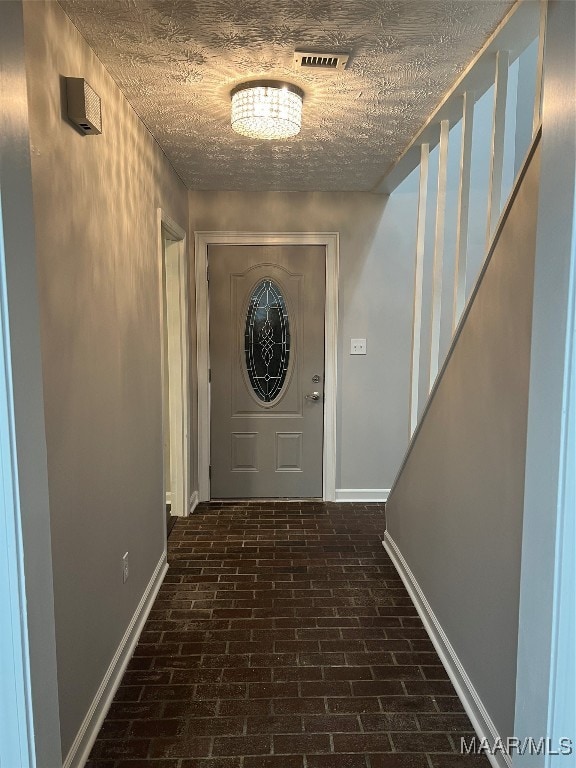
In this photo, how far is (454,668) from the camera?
7.30 feet

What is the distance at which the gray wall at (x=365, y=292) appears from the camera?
4.16 meters

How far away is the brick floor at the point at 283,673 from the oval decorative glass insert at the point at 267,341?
134 cm

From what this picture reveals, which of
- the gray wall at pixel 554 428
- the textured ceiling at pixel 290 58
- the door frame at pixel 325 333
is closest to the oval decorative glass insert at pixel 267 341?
the door frame at pixel 325 333

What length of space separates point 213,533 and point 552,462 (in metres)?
3.08

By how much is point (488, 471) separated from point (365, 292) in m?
2.55

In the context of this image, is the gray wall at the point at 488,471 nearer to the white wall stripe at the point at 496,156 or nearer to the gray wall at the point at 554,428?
the white wall stripe at the point at 496,156

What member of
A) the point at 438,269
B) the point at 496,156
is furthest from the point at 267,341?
the point at 496,156

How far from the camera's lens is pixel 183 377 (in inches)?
158

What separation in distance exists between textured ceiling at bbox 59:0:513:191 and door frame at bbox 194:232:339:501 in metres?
1.01

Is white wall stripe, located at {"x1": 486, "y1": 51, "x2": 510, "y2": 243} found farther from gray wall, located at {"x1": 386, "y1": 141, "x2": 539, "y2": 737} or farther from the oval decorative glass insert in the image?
the oval decorative glass insert

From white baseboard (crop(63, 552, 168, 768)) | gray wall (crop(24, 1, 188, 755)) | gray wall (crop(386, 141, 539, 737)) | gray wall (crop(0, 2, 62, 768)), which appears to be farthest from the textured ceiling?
white baseboard (crop(63, 552, 168, 768))

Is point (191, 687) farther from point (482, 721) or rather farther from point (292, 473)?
point (292, 473)

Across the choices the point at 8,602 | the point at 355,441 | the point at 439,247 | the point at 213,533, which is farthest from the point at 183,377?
the point at 8,602

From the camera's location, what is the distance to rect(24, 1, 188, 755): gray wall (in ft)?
5.20
